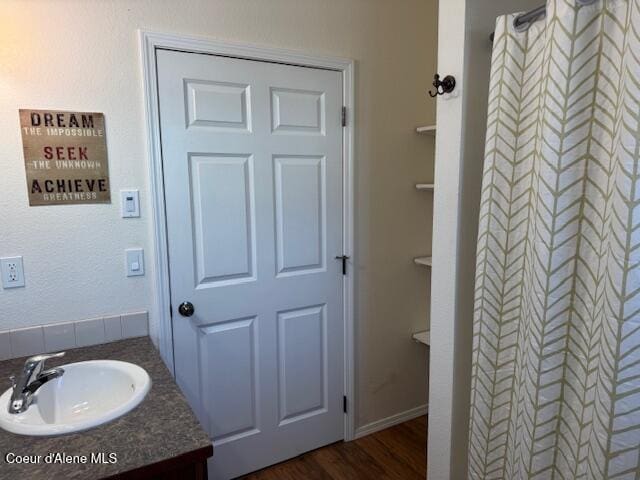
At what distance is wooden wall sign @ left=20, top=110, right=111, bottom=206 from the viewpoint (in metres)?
1.57

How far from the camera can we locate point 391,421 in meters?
2.57

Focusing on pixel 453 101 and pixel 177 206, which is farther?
pixel 177 206

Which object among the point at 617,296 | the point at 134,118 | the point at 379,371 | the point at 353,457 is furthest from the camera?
the point at 379,371

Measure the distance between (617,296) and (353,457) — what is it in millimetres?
1736

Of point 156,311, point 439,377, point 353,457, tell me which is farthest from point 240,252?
point 353,457

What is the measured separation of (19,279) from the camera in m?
1.60

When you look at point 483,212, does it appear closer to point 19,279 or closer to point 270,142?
point 270,142

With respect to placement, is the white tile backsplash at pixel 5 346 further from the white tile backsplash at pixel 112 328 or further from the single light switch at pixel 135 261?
the single light switch at pixel 135 261

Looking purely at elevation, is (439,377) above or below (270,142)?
below

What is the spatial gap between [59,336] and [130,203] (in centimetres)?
56

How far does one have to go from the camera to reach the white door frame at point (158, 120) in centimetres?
173

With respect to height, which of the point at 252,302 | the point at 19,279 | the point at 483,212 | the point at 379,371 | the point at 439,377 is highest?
the point at 483,212

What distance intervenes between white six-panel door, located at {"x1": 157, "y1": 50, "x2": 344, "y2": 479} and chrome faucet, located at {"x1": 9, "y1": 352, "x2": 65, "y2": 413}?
1.93 ft

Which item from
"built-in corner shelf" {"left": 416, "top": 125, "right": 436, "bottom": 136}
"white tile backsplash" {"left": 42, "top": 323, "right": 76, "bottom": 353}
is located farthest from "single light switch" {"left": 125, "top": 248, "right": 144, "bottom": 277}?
"built-in corner shelf" {"left": 416, "top": 125, "right": 436, "bottom": 136}
